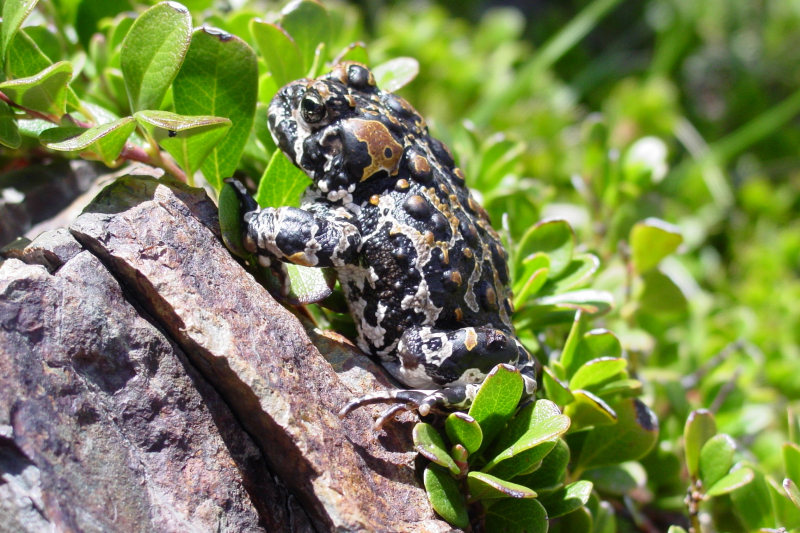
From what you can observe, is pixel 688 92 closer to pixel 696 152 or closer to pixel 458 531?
pixel 696 152

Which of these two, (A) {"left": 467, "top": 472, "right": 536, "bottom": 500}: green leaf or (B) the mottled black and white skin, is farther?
(B) the mottled black and white skin

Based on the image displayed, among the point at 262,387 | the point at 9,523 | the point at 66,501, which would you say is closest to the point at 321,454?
the point at 262,387

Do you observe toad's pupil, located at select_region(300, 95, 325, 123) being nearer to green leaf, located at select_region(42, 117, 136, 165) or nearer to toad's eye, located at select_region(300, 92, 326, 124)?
toad's eye, located at select_region(300, 92, 326, 124)

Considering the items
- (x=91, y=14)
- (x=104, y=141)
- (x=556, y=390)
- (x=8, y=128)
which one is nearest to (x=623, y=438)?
(x=556, y=390)

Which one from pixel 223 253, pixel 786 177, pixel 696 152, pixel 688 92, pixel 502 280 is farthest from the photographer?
pixel 688 92

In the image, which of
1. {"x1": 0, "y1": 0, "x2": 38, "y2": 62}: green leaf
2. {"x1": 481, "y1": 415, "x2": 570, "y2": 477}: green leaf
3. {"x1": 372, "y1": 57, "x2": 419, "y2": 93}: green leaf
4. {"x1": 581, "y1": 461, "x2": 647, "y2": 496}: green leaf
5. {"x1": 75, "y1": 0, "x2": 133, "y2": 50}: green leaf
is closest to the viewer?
{"x1": 481, "y1": 415, "x2": 570, "y2": 477}: green leaf

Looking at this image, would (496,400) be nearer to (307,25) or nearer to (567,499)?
(567,499)

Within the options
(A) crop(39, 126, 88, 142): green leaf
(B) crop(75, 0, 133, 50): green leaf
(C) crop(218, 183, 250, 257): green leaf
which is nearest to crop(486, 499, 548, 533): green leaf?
(C) crop(218, 183, 250, 257): green leaf
